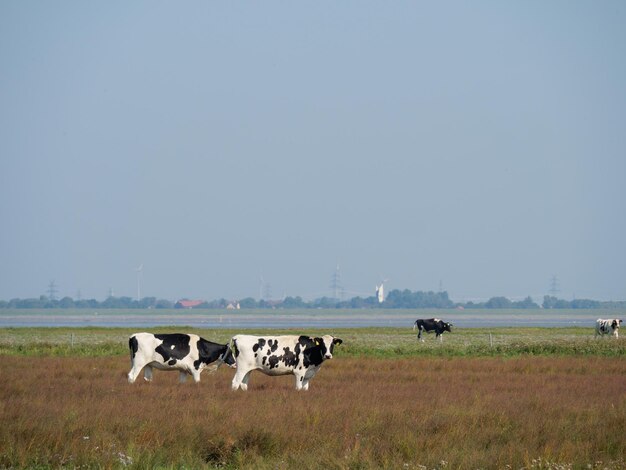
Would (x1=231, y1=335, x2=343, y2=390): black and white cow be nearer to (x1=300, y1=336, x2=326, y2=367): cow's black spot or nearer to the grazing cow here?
(x1=300, y1=336, x2=326, y2=367): cow's black spot

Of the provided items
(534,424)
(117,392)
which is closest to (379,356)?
(117,392)

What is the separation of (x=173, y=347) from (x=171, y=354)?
0.22m

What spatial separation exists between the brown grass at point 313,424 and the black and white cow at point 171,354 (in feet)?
2.65

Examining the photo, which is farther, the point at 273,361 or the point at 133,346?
the point at 133,346

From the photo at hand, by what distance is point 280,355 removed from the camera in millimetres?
28391

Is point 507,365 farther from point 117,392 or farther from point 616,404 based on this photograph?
point 117,392

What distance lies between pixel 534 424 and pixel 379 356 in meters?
23.7

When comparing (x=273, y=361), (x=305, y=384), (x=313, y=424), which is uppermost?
(x=273, y=361)

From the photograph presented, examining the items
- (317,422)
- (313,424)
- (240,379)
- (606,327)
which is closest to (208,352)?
(240,379)

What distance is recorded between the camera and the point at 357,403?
23.0m

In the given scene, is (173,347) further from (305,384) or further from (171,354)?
(305,384)

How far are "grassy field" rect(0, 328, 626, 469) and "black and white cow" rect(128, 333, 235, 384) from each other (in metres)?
0.66

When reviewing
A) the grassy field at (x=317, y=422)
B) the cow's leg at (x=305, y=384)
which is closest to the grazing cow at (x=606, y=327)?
the grassy field at (x=317, y=422)

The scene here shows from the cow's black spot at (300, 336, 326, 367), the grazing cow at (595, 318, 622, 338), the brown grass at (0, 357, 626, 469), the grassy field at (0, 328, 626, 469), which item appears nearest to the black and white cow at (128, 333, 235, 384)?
the grassy field at (0, 328, 626, 469)
